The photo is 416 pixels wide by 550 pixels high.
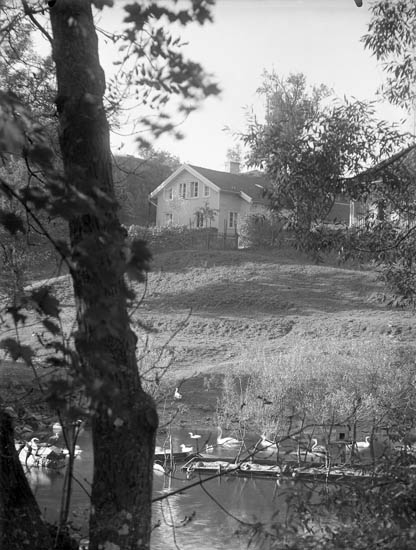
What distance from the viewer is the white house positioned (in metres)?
37.2

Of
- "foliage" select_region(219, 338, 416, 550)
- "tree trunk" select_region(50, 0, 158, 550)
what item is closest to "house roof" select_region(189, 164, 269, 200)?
"foliage" select_region(219, 338, 416, 550)

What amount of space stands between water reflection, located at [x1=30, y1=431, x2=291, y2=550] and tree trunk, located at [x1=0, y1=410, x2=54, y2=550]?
534cm

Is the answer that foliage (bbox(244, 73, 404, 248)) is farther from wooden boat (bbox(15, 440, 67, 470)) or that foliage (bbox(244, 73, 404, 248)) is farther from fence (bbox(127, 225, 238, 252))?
fence (bbox(127, 225, 238, 252))

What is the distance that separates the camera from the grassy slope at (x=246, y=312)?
22.5 meters

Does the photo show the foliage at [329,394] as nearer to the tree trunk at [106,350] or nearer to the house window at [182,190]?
the tree trunk at [106,350]

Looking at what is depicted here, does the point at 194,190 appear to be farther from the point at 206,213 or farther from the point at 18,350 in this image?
the point at 18,350

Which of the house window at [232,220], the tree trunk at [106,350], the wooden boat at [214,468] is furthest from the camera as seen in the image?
the house window at [232,220]

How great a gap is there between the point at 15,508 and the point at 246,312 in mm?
23738

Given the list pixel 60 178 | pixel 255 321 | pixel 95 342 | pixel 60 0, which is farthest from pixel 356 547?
pixel 255 321

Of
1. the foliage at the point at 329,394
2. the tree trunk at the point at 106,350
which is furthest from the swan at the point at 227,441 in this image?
the tree trunk at the point at 106,350

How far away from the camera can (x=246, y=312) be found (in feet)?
90.8

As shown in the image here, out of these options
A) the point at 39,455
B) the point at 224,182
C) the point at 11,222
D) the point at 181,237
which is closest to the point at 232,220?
the point at 224,182

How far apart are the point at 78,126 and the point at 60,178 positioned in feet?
3.45

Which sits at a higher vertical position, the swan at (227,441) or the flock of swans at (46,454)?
the flock of swans at (46,454)
